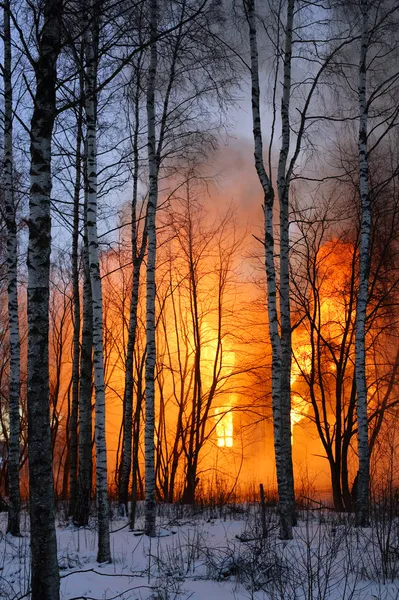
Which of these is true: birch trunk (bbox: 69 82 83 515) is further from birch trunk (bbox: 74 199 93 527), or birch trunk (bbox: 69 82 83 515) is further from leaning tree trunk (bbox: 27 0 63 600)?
leaning tree trunk (bbox: 27 0 63 600)

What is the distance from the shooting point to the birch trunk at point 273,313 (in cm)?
897

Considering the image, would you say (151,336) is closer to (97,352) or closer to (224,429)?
(97,352)

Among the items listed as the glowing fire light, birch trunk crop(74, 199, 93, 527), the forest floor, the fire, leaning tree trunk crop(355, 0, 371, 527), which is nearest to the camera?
the forest floor

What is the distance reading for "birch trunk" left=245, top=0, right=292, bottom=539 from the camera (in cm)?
897

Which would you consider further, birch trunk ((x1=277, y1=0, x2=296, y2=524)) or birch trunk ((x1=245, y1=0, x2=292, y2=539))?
birch trunk ((x1=277, y1=0, x2=296, y2=524))

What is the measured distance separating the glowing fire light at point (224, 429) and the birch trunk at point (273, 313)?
10462 mm

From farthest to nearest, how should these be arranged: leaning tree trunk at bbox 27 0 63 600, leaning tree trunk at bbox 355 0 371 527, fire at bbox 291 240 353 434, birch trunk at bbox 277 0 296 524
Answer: fire at bbox 291 240 353 434 → birch trunk at bbox 277 0 296 524 → leaning tree trunk at bbox 355 0 371 527 → leaning tree trunk at bbox 27 0 63 600

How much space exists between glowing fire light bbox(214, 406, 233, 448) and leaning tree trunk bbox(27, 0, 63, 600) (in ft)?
50.1

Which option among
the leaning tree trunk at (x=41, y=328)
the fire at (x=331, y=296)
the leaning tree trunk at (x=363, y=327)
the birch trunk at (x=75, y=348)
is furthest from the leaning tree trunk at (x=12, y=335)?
the fire at (x=331, y=296)

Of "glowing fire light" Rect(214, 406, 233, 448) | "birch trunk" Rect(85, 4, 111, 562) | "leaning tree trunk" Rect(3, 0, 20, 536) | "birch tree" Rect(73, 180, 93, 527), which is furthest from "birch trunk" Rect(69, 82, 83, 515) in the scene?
"glowing fire light" Rect(214, 406, 233, 448)

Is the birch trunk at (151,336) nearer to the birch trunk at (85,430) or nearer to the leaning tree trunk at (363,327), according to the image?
the birch trunk at (85,430)

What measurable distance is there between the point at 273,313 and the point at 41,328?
16.8 feet

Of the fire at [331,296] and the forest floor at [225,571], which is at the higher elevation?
the fire at [331,296]

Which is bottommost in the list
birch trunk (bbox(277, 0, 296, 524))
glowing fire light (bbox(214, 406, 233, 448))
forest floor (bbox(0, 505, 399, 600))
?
forest floor (bbox(0, 505, 399, 600))
